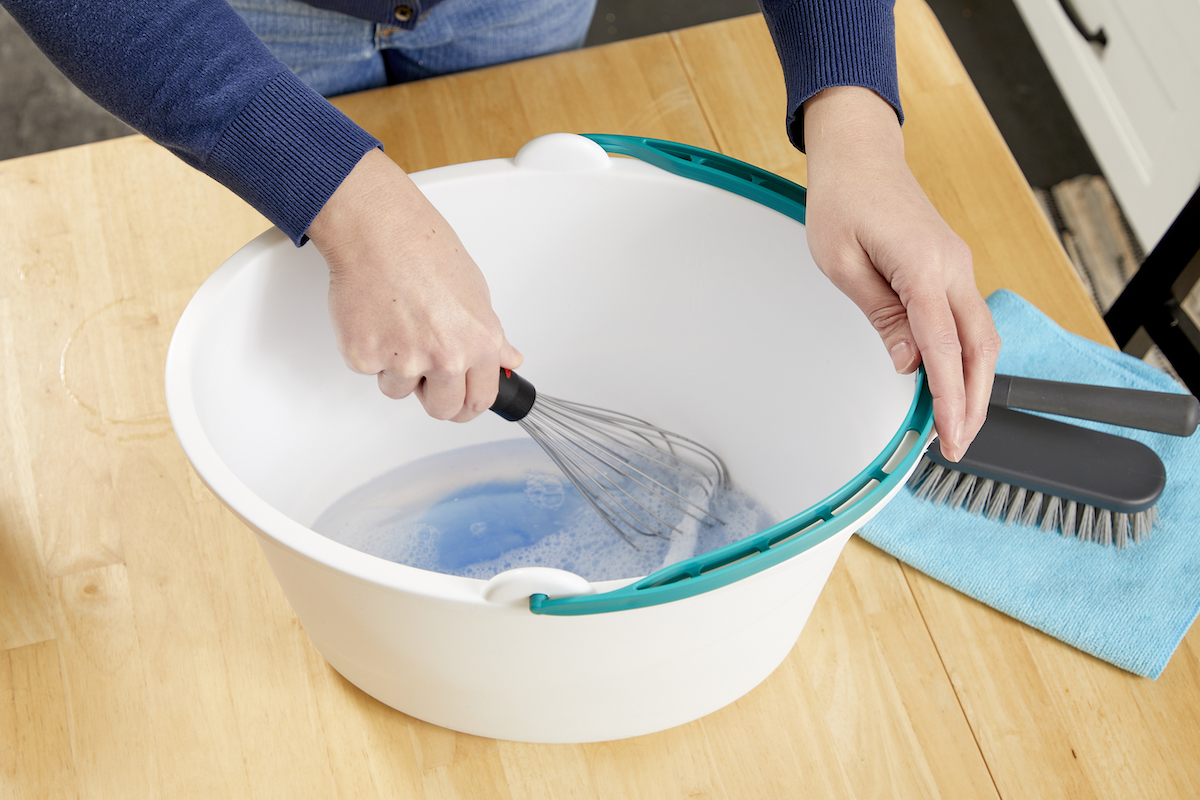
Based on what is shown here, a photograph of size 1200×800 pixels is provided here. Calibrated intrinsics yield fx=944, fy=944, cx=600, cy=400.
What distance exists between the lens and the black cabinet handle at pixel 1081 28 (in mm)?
1304

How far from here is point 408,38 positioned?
2.19 ft

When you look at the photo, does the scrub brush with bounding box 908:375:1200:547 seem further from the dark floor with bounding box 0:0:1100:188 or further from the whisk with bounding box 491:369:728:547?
the dark floor with bounding box 0:0:1100:188

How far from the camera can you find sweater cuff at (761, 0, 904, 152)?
0.48m

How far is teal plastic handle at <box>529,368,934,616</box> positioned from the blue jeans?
45cm

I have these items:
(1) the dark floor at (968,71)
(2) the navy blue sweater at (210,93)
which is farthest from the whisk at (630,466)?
(1) the dark floor at (968,71)

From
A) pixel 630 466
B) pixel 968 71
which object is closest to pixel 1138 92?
pixel 968 71

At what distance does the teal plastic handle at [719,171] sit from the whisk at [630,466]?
16cm

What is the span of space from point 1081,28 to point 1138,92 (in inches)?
5.9

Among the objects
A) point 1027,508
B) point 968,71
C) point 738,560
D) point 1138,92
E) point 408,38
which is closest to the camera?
point 738,560

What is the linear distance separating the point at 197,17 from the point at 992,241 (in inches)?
20.8

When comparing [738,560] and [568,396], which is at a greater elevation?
[738,560]

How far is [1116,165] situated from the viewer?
4.32 ft

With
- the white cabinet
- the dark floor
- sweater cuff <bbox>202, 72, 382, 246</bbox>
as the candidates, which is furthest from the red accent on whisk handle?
the dark floor

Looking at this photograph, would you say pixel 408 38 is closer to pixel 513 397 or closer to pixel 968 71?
pixel 513 397
